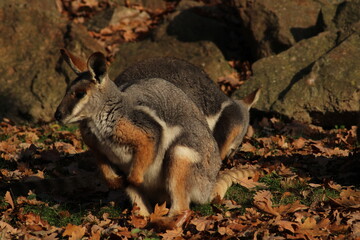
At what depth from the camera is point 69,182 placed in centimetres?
700

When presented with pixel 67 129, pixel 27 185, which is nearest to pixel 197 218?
pixel 27 185

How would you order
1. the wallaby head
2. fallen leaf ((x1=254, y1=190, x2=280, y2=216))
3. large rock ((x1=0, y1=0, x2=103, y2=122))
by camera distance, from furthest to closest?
large rock ((x1=0, y1=0, x2=103, y2=122)) < fallen leaf ((x1=254, y1=190, x2=280, y2=216)) < the wallaby head

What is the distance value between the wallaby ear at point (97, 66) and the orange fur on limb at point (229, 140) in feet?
10.5

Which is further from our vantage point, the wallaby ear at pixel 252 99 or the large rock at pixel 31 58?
the large rock at pixel 31 58

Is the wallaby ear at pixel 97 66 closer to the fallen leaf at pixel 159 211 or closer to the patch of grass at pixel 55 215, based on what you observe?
the fallen leaf at pixel 159 211

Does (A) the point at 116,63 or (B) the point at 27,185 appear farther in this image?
(A) the point at 116,63

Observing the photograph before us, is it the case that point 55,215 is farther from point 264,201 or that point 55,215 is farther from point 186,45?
point 186,45

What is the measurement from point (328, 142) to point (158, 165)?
12.4 feet

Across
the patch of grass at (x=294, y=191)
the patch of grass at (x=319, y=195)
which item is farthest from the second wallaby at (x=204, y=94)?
the patch of grass at (x=319, y=195)

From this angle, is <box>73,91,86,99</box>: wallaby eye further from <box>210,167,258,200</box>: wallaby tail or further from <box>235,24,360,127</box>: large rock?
<box>235,24,360,127</box>: large rock

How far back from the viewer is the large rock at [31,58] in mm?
10906

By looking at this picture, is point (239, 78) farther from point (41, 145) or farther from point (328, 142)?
point (41, 145)

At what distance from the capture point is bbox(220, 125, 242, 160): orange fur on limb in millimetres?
8398

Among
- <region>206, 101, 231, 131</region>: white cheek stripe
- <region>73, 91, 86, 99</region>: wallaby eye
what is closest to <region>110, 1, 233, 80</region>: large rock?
<region>206, 101, 231, 131</region>: white cheek stripe
